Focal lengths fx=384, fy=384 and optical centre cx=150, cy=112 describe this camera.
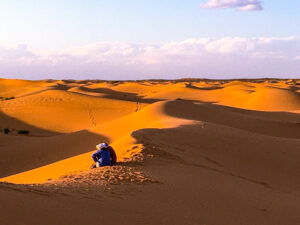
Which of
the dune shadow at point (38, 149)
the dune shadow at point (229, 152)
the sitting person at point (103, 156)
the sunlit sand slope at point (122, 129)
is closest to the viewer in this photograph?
the sitting person at point (103, 156)

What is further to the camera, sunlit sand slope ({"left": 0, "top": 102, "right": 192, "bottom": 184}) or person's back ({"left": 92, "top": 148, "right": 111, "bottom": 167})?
sunlit sand slope ({"left": 0, "top": 102, "right": 192, "bottom": 184})

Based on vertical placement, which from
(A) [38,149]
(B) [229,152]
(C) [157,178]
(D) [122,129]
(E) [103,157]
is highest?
(E) [103,157]

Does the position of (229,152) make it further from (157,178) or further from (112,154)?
(157,178)

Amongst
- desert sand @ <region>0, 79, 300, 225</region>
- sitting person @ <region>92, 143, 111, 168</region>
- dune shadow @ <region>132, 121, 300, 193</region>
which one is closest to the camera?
desert sand @ <region>0, 79, 300, 225</region>

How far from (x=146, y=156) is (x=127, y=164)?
95cm

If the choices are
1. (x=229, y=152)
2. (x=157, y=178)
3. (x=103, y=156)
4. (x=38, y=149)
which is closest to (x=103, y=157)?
(x=103, y=156)

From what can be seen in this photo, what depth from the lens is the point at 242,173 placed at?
8.59m

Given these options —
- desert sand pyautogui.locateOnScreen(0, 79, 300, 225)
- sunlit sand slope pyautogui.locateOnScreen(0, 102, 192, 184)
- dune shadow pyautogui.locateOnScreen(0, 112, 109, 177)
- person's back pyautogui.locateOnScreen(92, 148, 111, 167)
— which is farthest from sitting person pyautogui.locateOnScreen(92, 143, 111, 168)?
dune shadow pyautogui.locateOnScreen(0, 112, 109, 177)

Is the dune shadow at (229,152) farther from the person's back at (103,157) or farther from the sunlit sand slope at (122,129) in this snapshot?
the person's back at (103,157)

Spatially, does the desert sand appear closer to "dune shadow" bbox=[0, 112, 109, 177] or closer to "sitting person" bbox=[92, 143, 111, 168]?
"dune shadow" bbox=[0, 112, 109, 177]

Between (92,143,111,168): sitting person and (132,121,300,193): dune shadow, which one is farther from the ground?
(92,143,111,168): sitting person

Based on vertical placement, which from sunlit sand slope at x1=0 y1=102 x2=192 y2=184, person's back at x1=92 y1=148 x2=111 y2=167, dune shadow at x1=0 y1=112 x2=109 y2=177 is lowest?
dune shadow at x1=0 y1=112 x2=109 y2=177

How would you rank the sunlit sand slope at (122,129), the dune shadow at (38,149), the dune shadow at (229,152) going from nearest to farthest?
the dune shadow at (229,152) → the sunlit sand slope at (122,129) → the dune shadow at (38,149)

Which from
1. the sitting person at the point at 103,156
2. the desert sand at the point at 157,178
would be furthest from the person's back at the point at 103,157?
the desert sand at the point at 157,178
